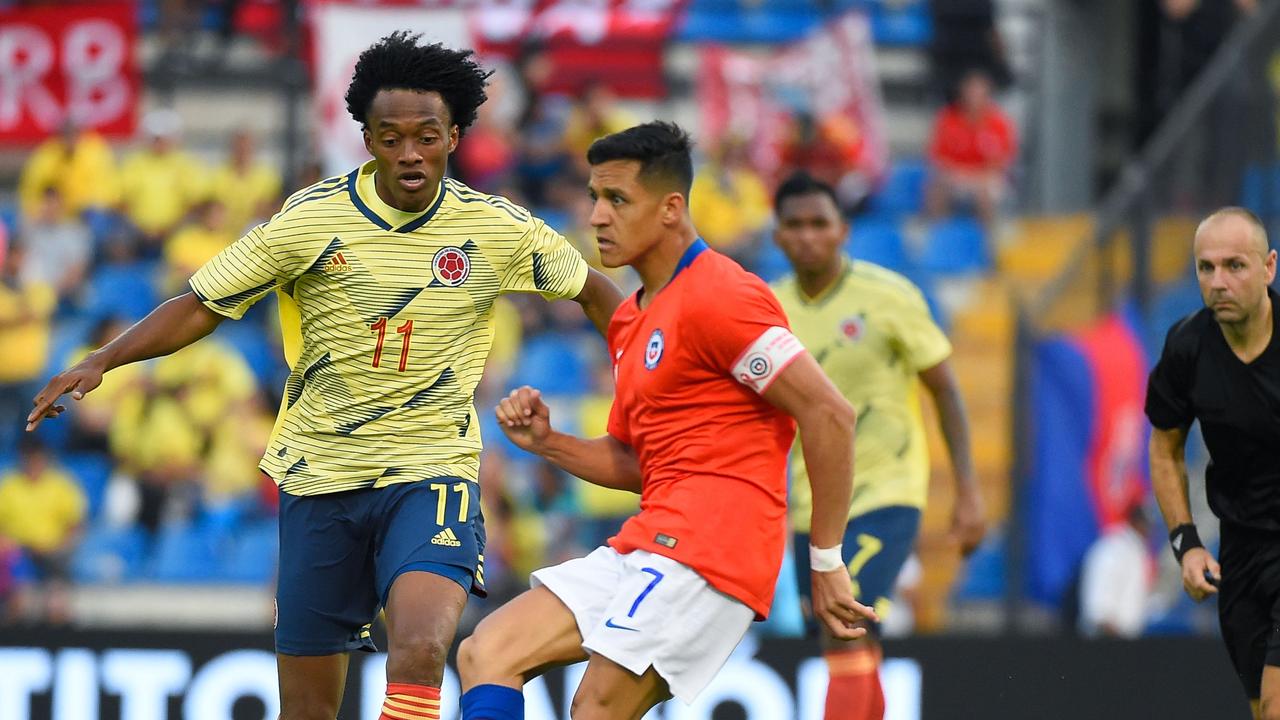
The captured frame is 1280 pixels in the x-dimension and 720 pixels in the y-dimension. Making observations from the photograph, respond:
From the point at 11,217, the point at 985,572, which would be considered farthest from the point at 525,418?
the point at 11,217

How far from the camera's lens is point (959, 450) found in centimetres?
777

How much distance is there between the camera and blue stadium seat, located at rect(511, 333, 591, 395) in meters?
14.0

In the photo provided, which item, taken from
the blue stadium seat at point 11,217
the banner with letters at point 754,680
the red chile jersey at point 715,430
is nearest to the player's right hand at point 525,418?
the red chile jersey at point 715,430

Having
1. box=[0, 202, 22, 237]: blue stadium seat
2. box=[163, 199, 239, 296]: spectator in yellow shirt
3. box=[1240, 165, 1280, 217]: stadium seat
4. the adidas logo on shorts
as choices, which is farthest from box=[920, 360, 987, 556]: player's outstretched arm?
box=[0, 202, 22, 237]: blue stadium seat

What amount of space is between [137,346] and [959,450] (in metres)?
3.55

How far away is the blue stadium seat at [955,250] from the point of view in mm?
15867

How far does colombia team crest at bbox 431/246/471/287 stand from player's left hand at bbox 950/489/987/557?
8.86ft

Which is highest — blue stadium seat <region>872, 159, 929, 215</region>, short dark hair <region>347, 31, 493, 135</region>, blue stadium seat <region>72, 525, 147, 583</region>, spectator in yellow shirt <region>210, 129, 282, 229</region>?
short dark hair <region>347, 31, 493, 135</region>

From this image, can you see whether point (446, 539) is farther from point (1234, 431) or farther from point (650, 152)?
point (1234, 431)

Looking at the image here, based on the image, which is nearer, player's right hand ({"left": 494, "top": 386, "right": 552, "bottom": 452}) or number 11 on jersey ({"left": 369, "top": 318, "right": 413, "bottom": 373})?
player's right hand ({"left": 494, "top": 386, "right": 552, "bottom": 452})

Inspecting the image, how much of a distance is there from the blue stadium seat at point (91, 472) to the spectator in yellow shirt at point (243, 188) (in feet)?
6.94

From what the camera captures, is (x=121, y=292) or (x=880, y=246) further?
(x=880, y=246)

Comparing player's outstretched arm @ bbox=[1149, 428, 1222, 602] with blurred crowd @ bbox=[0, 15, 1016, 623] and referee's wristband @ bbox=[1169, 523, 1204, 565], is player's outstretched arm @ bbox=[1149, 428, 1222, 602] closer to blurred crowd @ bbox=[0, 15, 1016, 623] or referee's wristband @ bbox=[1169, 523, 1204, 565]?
referee's wristband @ bbox=[1169, 523, 1204, 565]

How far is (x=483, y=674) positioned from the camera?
5262 millimetres
